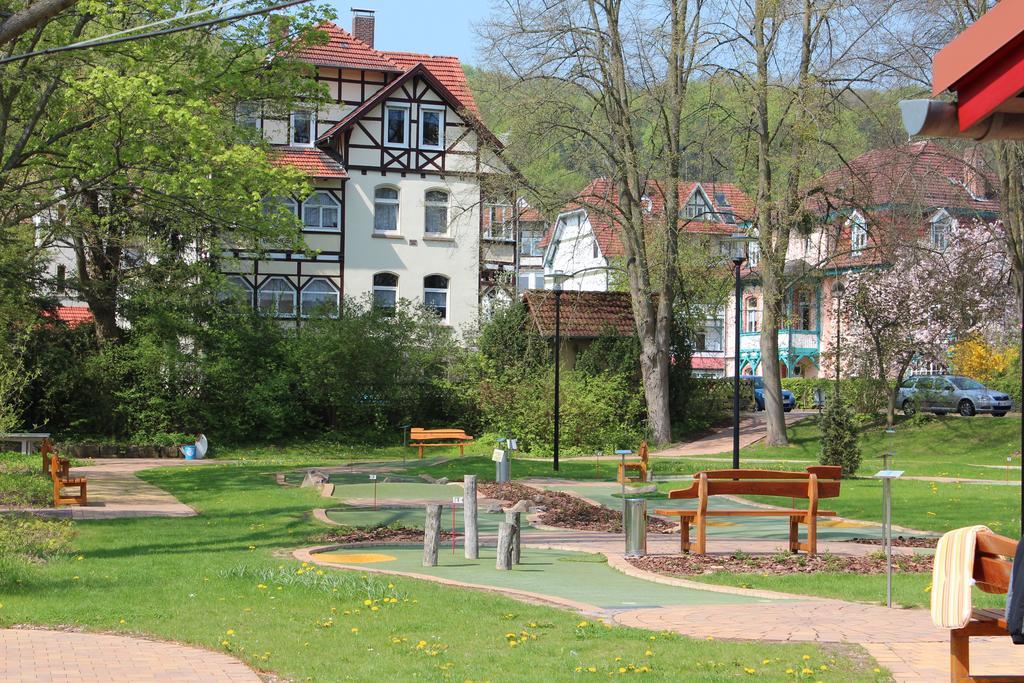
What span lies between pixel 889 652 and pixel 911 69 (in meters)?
26.1

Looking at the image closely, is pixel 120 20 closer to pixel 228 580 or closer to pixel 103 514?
pixel 103 514

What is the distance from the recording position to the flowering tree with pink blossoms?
44.6 m

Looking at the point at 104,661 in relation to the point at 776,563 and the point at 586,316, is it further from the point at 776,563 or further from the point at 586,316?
the point at 586,316

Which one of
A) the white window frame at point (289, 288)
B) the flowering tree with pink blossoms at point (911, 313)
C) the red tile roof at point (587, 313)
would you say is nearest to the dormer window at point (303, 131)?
the white window frame at point (289, 288)

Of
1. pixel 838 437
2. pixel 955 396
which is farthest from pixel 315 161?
pixel 838 437

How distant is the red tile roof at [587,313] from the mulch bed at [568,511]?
1971 centimetres

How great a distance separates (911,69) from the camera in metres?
31.7

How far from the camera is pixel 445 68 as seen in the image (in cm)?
5328

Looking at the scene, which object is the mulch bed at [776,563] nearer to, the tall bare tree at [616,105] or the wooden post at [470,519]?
the wooden post at [470,519]

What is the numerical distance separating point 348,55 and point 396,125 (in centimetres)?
354

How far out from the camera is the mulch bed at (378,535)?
1594 cm

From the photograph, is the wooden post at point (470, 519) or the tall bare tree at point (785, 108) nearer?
the wooden post at point (470, 519)

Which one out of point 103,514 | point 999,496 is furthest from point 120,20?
point 999,496

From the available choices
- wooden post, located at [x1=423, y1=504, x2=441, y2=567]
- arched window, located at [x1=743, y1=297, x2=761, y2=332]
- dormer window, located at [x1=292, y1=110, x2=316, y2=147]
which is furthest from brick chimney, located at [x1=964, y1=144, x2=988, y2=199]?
arched window, located at [x1=743, y1=297, x2=761, y2=332]
